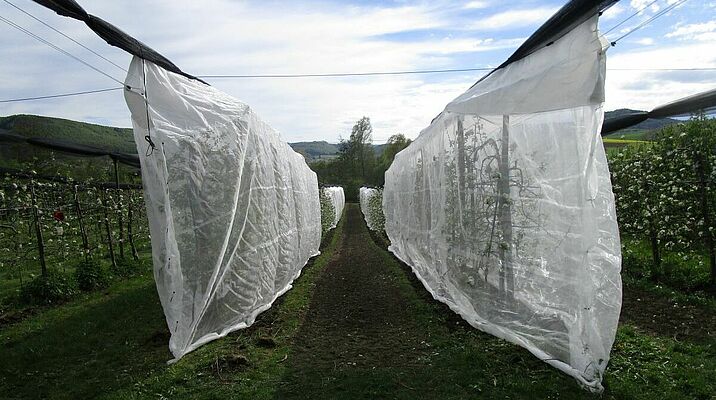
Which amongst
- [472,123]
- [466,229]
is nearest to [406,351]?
[466,229]

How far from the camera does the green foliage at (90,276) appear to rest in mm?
7293

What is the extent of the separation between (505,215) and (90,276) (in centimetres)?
657

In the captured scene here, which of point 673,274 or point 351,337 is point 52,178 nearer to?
point 351,337

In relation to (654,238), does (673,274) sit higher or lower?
lower

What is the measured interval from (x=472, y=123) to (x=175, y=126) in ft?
10.0

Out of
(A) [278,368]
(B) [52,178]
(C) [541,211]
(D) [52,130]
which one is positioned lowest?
(A) [278,368]

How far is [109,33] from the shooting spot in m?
3.27

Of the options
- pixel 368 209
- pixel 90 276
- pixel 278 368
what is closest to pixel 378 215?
pixel 368 209

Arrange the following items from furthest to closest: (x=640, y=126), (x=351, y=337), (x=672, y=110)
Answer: (x=640, y=126), (x=351, y=337), (x=672, y=110)

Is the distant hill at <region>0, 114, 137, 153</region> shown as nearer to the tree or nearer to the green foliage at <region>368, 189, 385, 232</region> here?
the green foliage at <region>368, 189, 385, 232</region>

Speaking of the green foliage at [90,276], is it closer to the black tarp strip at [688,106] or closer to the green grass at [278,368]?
the green grass at [278,368]

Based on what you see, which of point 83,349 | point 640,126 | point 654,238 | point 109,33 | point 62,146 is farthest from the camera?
point 654,238

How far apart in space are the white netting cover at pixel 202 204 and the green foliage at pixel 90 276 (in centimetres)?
342

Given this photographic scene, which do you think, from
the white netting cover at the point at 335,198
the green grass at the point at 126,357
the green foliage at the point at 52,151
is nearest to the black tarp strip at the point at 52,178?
the green foliage at the point at 52,151
